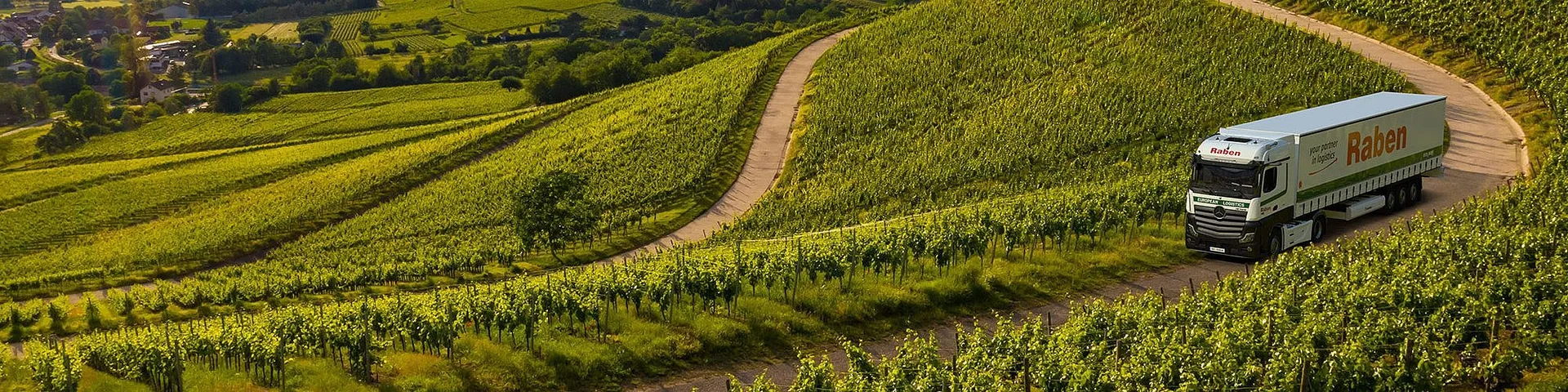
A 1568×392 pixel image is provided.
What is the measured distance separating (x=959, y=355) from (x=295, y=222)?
6339 centimetres

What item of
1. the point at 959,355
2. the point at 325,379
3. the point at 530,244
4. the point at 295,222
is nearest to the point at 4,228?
the point at 295,222

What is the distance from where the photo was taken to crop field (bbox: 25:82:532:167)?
130m

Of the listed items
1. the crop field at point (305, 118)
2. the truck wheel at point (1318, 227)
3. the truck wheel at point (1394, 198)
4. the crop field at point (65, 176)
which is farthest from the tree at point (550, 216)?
the crop field at point (305, 118)

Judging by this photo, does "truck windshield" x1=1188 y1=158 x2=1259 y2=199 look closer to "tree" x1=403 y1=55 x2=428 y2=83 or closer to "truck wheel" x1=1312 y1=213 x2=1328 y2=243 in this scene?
"truck wheel" x1=1312 y1=213 x2=1328 y2=243

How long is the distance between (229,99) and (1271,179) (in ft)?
487

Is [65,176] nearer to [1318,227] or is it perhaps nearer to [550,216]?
[550,216]

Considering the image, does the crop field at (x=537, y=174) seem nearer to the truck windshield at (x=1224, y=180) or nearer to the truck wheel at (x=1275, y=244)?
the truck windshield at (x=1224, y=180)

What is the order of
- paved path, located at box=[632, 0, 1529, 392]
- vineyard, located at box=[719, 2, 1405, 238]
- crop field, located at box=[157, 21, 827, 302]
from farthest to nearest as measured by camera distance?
crop field, located at box=[157, 21, 827, 302] < vineyard, located at box=[719, 2, 1405, 238] < paved path, located at box=[632, 0, 1529, 392]

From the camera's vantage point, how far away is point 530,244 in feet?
198

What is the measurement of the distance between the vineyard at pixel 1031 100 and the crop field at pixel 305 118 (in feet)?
191

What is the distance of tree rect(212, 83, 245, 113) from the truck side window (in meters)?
147

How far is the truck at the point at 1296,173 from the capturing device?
1470 inches

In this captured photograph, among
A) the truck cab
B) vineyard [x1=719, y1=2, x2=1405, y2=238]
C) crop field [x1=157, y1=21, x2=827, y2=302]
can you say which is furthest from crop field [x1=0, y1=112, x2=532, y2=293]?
the truck cab

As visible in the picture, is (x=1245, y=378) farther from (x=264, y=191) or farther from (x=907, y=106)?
Answer: (x=264, y=191)
